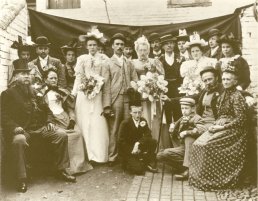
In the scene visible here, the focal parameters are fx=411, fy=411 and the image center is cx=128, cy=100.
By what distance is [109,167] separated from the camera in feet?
19.9

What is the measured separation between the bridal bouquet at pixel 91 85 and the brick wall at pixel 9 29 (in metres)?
1.14

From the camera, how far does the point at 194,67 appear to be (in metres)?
6.38

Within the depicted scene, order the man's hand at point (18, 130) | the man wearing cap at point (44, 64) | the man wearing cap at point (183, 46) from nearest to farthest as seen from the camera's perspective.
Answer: the man's hand at point (18, 130) < the man wearing cap at point (44, 64) < the man wearing cap at point (183, 46)

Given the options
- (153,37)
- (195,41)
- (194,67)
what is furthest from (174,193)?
(153,37)

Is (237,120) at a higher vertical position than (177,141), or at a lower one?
higher

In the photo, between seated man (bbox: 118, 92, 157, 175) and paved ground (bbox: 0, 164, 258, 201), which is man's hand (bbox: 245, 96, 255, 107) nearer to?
paved ground (bbox: 0, 164, 258, 201)

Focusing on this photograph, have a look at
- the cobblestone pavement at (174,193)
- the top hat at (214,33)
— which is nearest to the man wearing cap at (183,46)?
the top hat at (214,33)

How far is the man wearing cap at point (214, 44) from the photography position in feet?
21.7

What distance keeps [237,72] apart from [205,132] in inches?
36.5

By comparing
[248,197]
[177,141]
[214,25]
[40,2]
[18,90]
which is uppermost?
[40,2]

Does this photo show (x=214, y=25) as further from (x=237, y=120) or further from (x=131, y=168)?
(x=131, y=168)

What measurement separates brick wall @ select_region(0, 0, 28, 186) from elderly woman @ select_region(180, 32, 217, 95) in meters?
2.66

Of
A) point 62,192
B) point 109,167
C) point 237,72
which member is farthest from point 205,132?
point 62,192

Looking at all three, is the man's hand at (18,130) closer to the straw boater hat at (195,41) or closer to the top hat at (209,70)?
the top hat at (209,70)
